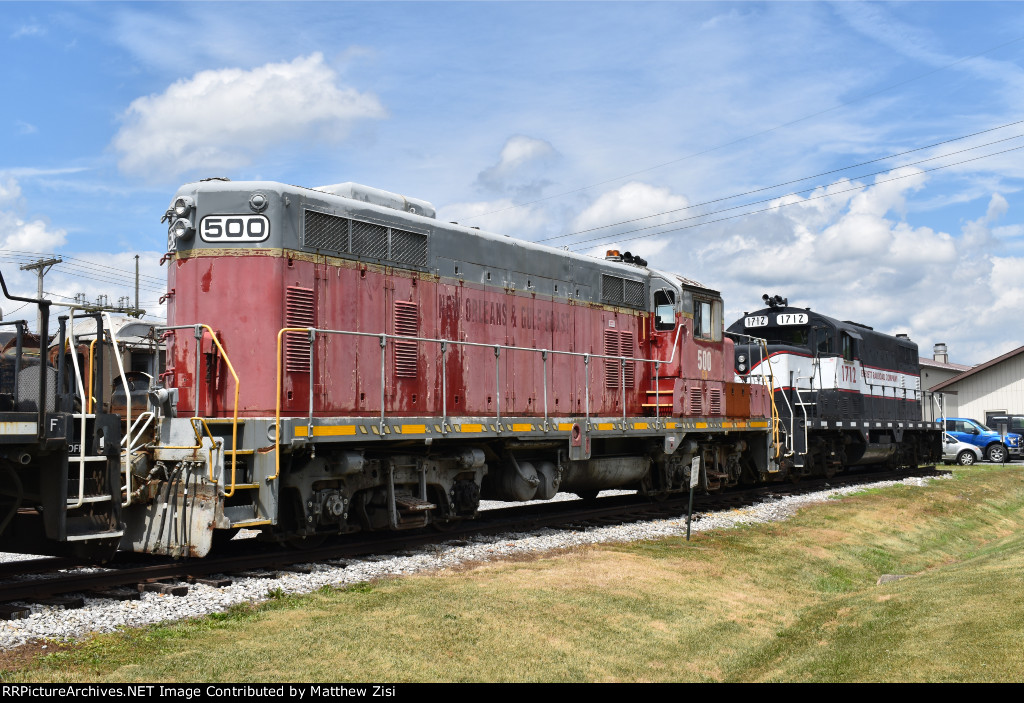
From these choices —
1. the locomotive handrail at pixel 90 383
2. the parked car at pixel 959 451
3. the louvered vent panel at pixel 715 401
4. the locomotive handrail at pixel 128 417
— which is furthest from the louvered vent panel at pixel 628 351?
the parked car at pixel 959 451

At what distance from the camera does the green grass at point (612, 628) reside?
19.5ft

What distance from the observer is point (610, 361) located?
14.5 metres

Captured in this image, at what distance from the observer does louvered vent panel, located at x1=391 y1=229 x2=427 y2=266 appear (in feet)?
36.4

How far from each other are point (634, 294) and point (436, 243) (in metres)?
4.78

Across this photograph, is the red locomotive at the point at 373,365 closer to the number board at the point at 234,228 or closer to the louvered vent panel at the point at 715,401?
the number board at the point at 234,228

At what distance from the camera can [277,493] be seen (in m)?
8.94

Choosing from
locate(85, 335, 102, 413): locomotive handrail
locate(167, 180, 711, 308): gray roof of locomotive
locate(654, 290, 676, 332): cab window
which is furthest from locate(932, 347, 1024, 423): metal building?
locate(85, 335, 102, 413): locomotive handrail

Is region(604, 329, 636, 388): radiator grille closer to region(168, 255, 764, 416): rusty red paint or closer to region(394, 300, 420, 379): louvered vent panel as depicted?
region(168, 255, 764, 416): rusty red paint

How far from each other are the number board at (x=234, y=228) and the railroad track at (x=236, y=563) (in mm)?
3493

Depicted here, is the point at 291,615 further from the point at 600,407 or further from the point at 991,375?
the point at 991,375

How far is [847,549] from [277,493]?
27.6ft

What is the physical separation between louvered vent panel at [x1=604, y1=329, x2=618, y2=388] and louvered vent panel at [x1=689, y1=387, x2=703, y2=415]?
1673 millimetres

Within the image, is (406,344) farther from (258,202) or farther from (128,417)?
(128,417)
